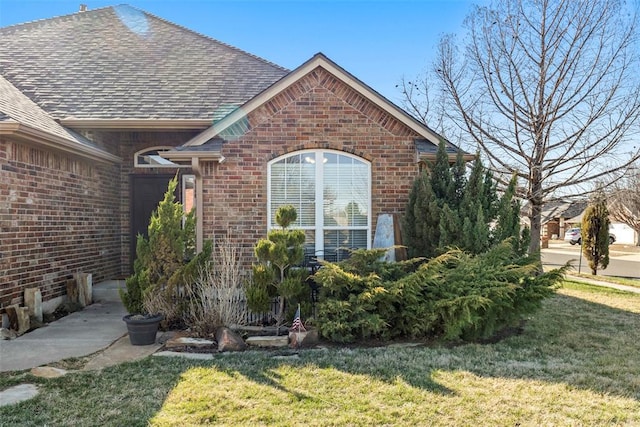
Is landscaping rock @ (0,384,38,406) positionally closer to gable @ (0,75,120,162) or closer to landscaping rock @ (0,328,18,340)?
landscaping rock @ (0,328,18,340)

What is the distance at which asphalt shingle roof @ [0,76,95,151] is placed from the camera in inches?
261

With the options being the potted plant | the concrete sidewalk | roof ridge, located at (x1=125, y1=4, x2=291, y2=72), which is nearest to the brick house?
the concrete sidewalk

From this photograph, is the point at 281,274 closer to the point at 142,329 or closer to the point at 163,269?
the point at 163,269

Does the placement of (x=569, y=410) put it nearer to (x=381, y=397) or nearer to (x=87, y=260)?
(x=381, y=397)

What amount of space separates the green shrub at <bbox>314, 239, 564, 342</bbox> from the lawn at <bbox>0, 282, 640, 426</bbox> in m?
0.33

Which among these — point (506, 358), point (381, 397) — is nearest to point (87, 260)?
point (381, 397)

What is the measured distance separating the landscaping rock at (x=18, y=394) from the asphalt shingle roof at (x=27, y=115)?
4.01 metres

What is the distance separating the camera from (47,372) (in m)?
4.41

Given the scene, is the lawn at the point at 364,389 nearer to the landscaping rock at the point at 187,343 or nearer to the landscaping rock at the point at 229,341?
the landscaping rock at the point at 229,341

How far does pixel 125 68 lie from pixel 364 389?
10302 millimetres

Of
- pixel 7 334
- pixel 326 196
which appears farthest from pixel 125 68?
pixel 7 334

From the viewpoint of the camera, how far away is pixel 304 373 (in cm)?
439

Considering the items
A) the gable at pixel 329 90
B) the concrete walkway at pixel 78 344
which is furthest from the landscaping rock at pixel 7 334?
the gable at pixel 329 90

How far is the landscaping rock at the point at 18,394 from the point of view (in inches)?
147
